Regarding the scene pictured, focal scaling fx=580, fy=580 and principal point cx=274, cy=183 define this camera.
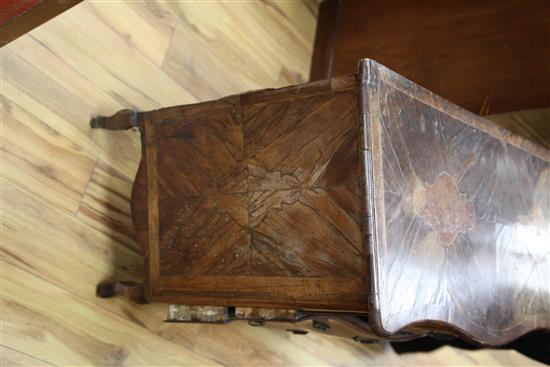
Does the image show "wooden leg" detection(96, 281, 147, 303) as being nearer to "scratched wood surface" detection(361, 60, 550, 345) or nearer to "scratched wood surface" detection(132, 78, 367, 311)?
"scratched wood surface" detection(132, 78, 367, 311)

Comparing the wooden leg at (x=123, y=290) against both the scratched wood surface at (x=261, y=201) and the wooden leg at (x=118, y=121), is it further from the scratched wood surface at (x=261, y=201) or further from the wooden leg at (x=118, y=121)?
the wooden leg at (x=118, y=121)

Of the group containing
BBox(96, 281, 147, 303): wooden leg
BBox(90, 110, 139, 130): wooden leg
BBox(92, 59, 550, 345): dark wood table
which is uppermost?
BBox(90, 110, 139, 130): wooden leg

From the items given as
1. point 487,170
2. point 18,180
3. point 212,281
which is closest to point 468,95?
point 487,170

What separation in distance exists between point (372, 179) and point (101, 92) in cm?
84

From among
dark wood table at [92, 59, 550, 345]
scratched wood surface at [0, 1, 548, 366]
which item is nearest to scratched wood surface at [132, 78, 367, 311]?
dark wood table at [92, 59, 550, 345]

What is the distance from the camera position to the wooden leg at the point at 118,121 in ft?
4.51

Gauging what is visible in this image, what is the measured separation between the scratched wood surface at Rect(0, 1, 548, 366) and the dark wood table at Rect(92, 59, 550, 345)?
135 millimetres

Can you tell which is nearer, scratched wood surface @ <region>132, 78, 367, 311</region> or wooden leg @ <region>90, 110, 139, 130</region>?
scratched wood surface @ <region>132, 78, 367, 311</region>

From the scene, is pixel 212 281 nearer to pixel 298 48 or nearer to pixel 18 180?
pixel 18 180

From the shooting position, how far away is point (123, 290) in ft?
4.54

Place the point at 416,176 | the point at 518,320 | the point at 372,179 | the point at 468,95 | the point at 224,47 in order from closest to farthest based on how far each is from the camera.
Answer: the point at 372,179 → the point at 416,176 → the point at 518,320 → the point at 468,95 → the point at 224,47

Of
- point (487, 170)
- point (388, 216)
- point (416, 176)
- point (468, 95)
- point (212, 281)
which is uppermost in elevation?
point (468, 95)

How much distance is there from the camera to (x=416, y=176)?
1.09 metres

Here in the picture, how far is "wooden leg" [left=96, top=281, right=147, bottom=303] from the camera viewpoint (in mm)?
1373
